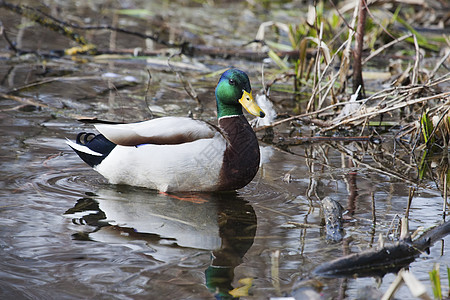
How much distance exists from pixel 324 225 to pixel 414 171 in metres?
1.45

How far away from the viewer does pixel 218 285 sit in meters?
2.86

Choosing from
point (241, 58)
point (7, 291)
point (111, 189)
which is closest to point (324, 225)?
point (111, 189)

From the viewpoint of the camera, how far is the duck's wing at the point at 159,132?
404 centimetres

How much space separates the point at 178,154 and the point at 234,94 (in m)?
0.58

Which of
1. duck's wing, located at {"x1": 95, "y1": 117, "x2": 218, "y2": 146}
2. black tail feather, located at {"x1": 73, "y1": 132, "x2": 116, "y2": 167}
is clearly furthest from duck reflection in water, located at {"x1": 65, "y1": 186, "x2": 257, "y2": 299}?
duck's wing, located at {"x1": 95, "y1": 117, "x2": 218, "y2": 146}

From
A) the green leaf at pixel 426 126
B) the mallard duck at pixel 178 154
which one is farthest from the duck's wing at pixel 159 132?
the green leaf at pixel 426 126

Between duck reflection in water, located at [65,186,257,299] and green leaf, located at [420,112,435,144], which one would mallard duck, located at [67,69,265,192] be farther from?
green leaf, located at [420,112,435,144]

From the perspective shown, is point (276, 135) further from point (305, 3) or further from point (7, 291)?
point (305, 3)

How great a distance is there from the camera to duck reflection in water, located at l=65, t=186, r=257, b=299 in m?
3.16

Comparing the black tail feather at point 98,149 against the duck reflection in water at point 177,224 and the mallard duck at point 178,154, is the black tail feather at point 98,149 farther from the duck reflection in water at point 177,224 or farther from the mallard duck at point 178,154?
the duck reflection in water at point 177,224

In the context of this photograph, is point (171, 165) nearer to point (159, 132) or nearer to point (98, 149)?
point (159, 132)

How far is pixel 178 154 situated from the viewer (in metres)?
4.01

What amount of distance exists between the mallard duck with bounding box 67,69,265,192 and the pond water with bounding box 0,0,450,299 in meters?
0.11

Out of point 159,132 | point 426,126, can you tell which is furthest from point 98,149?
point 426,126
